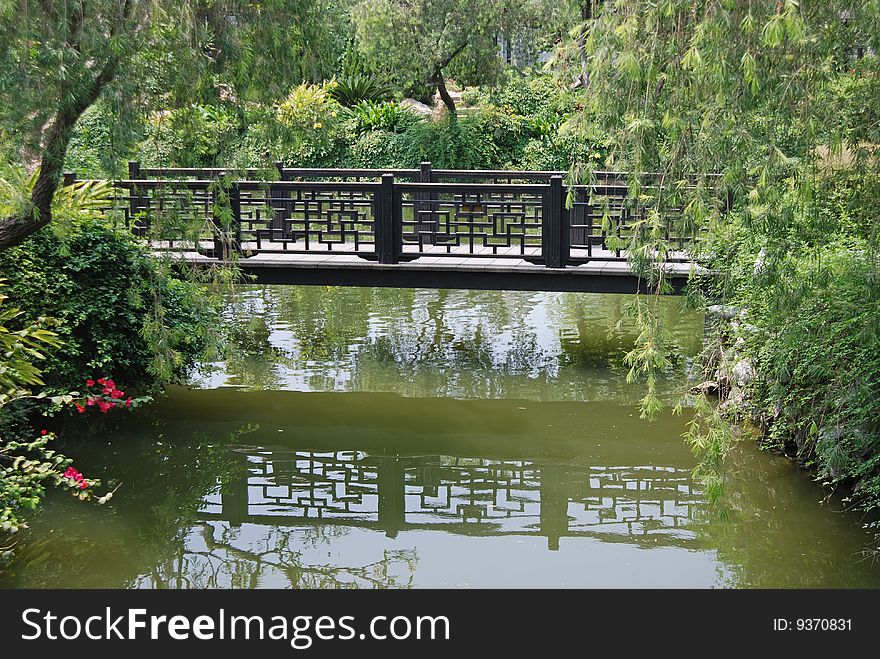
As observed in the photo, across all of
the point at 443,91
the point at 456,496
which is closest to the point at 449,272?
the point at 456,496

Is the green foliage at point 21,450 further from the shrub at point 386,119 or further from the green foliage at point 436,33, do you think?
the shrub at point 386,119

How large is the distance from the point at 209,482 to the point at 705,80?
4546mm

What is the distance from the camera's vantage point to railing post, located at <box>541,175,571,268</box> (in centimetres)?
971

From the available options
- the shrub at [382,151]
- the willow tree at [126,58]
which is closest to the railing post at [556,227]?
the willow tree at [126,58]

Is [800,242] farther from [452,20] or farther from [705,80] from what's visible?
[452,20]

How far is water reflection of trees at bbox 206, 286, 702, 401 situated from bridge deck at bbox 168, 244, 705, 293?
0.49 meters

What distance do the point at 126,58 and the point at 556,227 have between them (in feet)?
15.0

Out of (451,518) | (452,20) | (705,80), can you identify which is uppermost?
(452,20)

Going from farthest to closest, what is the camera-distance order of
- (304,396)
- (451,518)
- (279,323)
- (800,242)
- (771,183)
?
(279,323) < (304,396) < (451,518) < (800,242) < (771,183)

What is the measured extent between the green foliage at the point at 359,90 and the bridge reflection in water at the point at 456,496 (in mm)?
15479

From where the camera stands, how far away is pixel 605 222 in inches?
204

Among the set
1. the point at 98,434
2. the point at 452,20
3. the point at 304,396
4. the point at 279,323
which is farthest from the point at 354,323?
the point at 452,20

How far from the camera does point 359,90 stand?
22656 millimetres

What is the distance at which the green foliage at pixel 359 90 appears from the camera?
22516 millimetres
